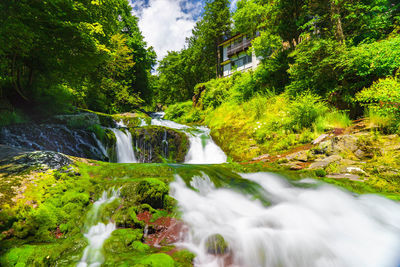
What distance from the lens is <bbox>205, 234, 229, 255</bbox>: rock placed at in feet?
9.16

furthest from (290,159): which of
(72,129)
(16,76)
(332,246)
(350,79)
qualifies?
(16,76)

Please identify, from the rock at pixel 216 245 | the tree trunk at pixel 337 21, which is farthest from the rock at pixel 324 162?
the tree trunk at pixel 337 21

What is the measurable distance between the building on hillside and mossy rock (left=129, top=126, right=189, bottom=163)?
2256cm

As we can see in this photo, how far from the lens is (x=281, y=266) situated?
2.65 meters

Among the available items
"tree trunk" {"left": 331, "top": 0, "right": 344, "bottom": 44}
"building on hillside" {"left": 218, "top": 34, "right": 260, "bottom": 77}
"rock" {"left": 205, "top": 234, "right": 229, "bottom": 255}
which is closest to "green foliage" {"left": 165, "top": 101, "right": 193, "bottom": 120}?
"building on hillside" {"left": 218, "top": 34, "right": 260, "bottom": 77}

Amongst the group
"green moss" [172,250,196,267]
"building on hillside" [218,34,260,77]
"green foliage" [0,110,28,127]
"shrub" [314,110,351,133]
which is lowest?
"green moss" [172,250,196,267]

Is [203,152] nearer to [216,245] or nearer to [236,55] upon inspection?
[216,245]

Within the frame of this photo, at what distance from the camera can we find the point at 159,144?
10.2 meters

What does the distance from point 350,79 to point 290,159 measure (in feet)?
17.0

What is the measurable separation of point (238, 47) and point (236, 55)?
1.49 m

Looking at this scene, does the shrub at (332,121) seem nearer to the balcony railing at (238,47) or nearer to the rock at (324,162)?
the rock at (324,162)

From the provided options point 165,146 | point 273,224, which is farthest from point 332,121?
point 165,146

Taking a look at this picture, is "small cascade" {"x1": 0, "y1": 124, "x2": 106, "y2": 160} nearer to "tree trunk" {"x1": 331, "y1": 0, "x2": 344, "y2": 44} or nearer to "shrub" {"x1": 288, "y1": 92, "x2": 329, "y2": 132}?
"shrub" {"x1": 288, "y1": 92, "x2": 329, "y2": 132}

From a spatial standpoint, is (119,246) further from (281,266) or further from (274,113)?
(274,113)
